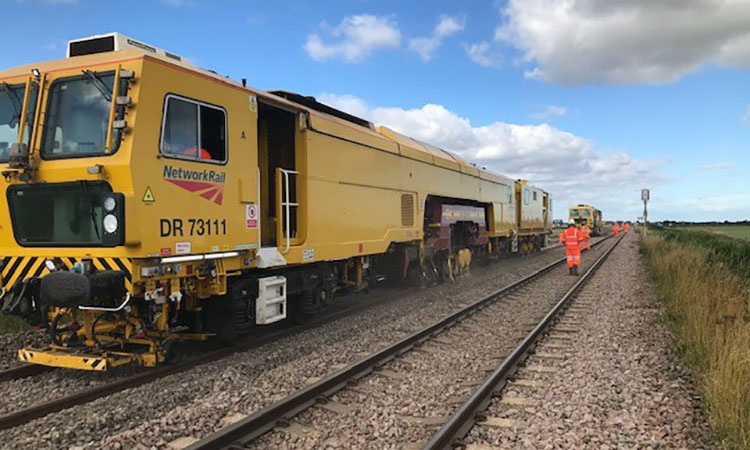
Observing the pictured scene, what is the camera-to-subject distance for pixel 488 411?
5008 millimetres

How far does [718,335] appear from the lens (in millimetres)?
5965

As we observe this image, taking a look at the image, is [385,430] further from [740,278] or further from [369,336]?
[740,278]

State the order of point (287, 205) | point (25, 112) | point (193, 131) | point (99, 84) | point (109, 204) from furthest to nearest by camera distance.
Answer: point (287, 205), point (193, 131), point (25, 112), point (99, 84), point (109, 204)

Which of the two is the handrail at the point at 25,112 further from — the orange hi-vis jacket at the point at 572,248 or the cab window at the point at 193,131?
the orange hi-vis jacket at the point at 572,248

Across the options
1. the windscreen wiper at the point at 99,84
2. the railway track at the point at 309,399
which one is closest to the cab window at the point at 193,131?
the windscreen wiper at the point at 99,84

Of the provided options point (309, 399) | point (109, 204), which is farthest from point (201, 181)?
point (309, 399)

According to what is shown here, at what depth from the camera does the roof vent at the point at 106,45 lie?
5879 millimetres

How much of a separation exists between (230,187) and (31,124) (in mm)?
2171

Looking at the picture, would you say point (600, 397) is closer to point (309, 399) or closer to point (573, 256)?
point (309, 399)

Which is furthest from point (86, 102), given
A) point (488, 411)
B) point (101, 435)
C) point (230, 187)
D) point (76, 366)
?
point (488, 411)

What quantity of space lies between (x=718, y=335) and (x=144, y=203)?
6339 millimetres

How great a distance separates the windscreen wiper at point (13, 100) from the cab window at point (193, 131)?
1.76 meters

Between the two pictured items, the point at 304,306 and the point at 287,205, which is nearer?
the point at 287,205

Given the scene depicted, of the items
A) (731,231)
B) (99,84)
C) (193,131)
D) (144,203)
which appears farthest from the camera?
(731,231)
